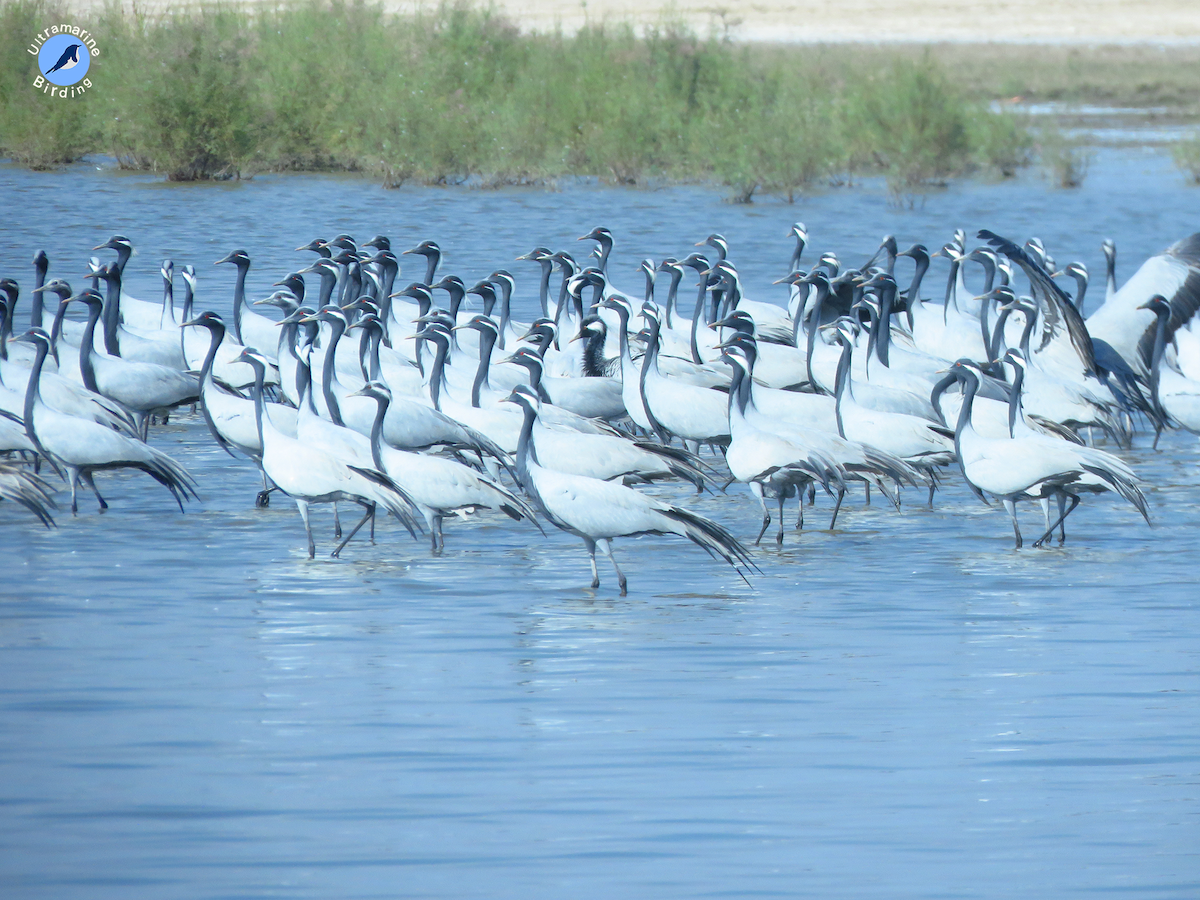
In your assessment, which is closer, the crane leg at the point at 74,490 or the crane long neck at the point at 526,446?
the crane long neck at the point at 526,446

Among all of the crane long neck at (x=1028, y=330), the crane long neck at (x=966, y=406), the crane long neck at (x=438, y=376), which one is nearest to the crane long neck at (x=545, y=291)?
the crane long neck at (x=1028, y=330)

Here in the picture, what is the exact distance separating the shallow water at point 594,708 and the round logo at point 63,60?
2372cm

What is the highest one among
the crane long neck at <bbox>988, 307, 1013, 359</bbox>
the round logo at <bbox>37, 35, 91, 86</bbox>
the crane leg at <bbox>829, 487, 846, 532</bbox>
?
the round logo at <bbox>37, 35, 91, 86</bbox>

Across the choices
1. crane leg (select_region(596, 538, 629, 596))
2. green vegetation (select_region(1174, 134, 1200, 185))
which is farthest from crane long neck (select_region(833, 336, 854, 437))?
green vegetation (select_region(1174, 134, 1200, 185))

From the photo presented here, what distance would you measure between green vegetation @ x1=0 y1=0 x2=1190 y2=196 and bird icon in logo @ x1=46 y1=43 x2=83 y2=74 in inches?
18.5

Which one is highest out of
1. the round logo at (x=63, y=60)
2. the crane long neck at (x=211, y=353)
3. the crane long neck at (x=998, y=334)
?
the round logo at (x=63, y=60)

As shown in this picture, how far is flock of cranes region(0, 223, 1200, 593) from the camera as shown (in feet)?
35.7

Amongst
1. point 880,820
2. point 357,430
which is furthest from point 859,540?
point 880,820

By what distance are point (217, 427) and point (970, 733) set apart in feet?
20.6

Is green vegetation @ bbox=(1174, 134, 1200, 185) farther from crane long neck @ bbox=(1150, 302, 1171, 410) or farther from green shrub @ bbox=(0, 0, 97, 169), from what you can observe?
crane long neck @ bbox=(1150, 302, 1171, 410)

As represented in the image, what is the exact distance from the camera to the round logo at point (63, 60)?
1374 inches

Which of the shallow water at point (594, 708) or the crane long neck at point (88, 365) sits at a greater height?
the crane long neck at point (88, 365)

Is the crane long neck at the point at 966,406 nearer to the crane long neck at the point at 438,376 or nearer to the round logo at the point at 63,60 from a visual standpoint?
the crane long neck at the point at 438,376

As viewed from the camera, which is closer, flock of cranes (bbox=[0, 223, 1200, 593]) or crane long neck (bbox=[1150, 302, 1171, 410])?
flock of cranes (bbox=[0, 223, 1200, 593])
